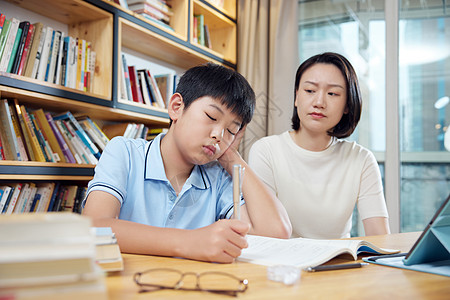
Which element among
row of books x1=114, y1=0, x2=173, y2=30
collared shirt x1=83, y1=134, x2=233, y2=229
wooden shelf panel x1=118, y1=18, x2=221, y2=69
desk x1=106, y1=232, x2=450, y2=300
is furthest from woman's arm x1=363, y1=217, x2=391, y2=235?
row of books x1=114, y1=0, x2=173, y2=30

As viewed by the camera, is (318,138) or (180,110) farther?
(318,138)

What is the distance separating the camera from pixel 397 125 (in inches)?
111

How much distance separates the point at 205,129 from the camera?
43.1 inches

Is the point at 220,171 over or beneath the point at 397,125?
beneath

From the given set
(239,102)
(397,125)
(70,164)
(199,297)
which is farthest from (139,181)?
(397,125)

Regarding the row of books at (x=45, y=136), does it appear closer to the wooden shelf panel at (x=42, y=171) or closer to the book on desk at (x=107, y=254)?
the wooden shelf panel at (x=42, y=171)

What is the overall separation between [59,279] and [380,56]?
2.97m

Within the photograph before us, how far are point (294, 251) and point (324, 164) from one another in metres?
0.97

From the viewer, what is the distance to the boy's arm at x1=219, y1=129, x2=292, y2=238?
1.12 meters

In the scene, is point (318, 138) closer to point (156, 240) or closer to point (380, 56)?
point (156, 240)

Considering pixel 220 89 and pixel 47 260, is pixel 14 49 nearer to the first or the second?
pixel 220 89

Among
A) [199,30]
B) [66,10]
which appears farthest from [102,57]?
[199,30]

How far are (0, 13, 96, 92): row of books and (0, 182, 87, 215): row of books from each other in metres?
0.48

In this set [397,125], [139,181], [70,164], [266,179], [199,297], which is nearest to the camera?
[199,297]
